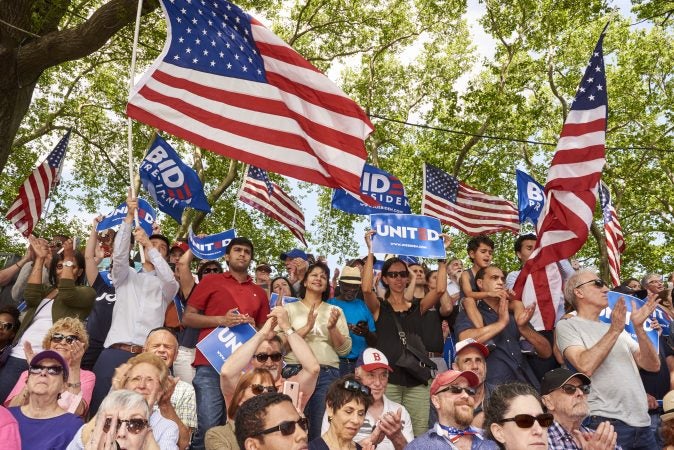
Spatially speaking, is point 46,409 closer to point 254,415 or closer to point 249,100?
point 254,415

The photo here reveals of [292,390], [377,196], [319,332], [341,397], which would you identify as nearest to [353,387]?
[341,397]

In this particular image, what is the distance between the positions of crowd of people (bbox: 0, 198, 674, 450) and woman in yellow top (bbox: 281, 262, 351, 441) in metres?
0.02

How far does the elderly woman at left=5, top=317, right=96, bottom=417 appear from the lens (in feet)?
16.8

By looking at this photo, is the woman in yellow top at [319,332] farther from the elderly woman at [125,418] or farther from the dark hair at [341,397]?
the elderly woman at [125,418]

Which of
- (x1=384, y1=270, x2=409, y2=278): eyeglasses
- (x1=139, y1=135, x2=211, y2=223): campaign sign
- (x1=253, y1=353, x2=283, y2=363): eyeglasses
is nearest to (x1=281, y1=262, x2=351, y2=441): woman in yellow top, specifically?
(x1=384, y1=270, x2=409, y2=278): eyeglasses

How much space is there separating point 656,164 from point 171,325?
79.9 feet

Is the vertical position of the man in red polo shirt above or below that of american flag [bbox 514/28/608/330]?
below

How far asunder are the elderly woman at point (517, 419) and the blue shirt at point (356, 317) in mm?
2788

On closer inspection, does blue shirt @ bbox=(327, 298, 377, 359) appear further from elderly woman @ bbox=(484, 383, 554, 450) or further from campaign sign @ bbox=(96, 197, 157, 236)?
campaign sign @ bbox=(96, 197, 157, 236)

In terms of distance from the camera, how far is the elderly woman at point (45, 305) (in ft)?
20.0

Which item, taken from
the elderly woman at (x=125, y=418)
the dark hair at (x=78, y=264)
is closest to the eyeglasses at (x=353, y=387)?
the elderly woman at (x=125, y=418)

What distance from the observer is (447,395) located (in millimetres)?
4648

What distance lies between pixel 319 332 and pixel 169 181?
4.84 meters

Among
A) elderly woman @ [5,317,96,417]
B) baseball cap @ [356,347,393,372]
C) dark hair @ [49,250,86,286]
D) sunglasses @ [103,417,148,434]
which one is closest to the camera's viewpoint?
sunglasses @ [103,417,148,434]
